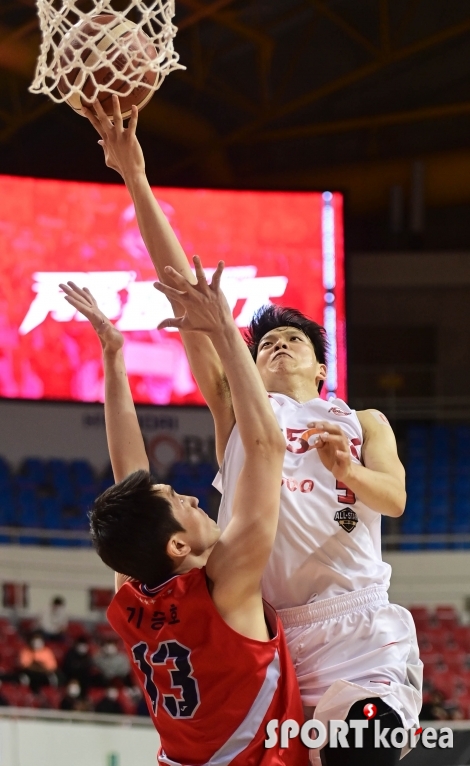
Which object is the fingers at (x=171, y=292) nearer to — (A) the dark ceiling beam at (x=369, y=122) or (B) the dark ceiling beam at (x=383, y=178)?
(A) the dark ceiling beam at (x=369, y=122)

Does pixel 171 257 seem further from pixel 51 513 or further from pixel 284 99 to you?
pixel 284 99

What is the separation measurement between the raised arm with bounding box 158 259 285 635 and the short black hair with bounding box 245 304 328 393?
66 cm

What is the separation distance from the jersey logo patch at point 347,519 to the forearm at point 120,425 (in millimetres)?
552

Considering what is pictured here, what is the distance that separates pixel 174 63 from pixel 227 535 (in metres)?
1.44

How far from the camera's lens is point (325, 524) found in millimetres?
2480

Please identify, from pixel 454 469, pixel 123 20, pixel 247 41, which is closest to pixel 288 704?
pixel 123 20

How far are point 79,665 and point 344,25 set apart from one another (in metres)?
6.82

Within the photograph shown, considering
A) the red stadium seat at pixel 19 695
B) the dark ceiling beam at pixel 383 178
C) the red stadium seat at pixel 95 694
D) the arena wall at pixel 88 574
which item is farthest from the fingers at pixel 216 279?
the dark ceiling beam at pixel 383 178

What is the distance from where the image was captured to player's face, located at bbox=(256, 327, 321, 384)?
2.74 meters

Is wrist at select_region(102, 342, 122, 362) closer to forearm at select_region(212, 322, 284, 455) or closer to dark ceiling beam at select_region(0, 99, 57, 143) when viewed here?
forearm at select_region(212, 322, 284, 455)

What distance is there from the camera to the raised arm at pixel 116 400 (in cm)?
270

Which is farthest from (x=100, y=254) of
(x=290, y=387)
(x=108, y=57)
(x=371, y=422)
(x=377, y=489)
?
(x=377, y=489)

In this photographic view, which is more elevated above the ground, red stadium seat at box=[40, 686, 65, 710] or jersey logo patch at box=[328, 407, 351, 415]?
jersey logo patch at box=[328, 407, 351, 415]

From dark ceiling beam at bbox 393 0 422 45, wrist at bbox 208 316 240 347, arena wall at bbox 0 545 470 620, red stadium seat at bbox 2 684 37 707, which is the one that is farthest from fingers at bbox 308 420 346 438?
dark ceiling beam at bbox 393 0 422 45
